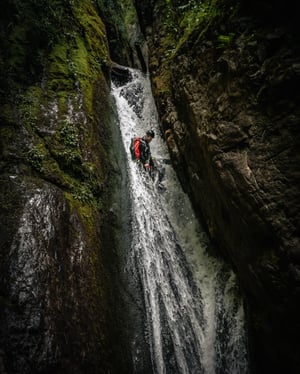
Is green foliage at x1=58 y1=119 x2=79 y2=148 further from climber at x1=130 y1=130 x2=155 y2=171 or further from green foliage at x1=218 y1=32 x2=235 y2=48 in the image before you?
green foliage at x1=218 y1=32 x2=235 y2=48

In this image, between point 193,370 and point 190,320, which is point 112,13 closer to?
point 190,320

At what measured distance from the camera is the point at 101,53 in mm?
9750

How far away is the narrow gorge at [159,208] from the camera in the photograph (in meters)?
3.82

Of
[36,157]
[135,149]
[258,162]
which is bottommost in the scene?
[258,162]

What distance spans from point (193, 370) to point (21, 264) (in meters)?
3.97

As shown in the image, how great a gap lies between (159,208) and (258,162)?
3.90 metres

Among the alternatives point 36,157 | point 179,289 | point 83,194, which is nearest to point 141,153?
point 83,194

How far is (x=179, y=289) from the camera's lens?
6.23 meters

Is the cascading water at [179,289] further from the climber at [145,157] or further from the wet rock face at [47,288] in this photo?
the wet rock face at [47,288]

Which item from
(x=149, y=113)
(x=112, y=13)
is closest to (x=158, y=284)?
(x=149, y=113)

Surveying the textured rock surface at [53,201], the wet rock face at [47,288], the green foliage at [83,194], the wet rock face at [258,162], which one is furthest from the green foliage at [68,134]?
the wet rock face at [258,162]

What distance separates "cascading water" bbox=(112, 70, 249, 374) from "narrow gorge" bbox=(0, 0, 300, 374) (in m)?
0.03

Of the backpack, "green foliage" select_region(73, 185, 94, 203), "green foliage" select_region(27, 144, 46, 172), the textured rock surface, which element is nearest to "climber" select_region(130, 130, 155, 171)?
the backpack

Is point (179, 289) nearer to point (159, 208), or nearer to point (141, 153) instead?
point (159, 208)
